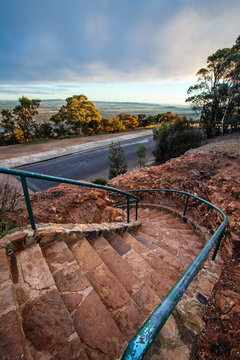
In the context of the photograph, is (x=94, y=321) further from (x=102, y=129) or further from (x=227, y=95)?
(x=102, y=129)

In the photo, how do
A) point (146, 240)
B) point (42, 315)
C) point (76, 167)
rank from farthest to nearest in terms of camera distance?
1. point (76, 167)
2. point (146, 240)
3. point (42, 315)

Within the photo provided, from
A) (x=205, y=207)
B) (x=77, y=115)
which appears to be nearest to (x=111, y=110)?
(x=77, y=115)

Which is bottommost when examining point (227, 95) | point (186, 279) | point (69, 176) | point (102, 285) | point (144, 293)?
point (69, 176)

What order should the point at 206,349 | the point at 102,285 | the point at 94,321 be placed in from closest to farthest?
the point at 94,321
the point at 206,349
the point at 102,285

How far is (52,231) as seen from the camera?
211 centimetres

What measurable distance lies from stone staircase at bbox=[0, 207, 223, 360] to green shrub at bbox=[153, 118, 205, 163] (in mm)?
11132

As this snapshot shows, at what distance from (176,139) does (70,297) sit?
42.4 ft

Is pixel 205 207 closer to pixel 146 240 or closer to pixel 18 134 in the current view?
pixel 146 240

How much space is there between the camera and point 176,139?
12602 millimetres

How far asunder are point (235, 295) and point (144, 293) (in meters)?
1.39

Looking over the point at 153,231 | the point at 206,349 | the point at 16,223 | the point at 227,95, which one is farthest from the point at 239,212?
the point at 227,95

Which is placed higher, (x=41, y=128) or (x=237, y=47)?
(x=237, y=47)

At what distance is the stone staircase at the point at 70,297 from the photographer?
1193 mm

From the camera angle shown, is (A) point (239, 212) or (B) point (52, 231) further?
(A) point (239, 212)
